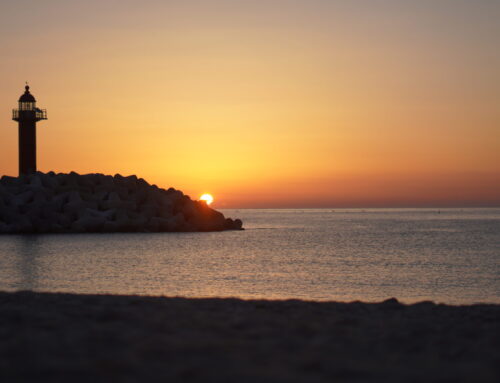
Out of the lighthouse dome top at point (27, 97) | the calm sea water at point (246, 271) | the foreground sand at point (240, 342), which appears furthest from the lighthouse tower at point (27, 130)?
the foreground sand at point (240, 342)

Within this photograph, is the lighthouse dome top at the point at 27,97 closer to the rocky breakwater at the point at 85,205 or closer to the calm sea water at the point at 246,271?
the rocky breakwater at the point at 85,205

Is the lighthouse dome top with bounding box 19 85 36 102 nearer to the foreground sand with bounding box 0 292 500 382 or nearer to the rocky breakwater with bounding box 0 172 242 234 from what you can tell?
Result: the rocky breakwater with bounding box 0 172 242 234

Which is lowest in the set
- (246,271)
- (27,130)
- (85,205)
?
(246,271)

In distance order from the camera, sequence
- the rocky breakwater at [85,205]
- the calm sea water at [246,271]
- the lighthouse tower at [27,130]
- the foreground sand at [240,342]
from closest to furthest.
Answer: the foreground sand at [240,342] → the calm sea water at [246,271] → the rocky breakwater at [85,205] → the lighthouse tower at [27,130]

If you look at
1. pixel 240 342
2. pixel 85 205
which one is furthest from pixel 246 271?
pixel 85 205

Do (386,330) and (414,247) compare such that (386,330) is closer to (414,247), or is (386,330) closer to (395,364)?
(395,364)

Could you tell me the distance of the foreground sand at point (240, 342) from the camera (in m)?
5.15

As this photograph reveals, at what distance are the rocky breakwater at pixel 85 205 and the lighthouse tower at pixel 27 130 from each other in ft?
8.68

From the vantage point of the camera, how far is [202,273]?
26.0m

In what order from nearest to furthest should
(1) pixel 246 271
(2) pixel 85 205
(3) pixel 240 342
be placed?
(3) pixel 240 342
(1) pixel 246 271
(2) pixel 85 205

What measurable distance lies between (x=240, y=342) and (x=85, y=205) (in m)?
45.2

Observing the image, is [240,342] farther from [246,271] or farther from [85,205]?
[85,205]

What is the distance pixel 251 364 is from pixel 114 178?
48735 millimetres

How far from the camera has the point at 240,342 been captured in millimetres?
6410
